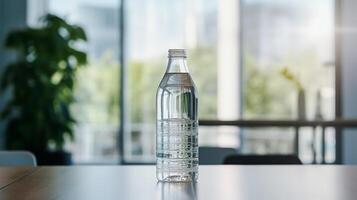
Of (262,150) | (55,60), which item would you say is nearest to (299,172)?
(55,60)

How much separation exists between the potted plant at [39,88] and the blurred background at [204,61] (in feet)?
2.98

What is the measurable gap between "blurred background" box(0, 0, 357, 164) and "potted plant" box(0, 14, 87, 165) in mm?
909

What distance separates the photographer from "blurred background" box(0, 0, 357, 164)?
559 centimetres

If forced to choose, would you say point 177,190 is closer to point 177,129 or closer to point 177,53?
point 177,129

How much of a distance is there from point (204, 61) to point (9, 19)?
7.21ft

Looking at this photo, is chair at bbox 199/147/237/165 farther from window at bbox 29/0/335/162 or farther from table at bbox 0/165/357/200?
window at bbox 29/0/335/162

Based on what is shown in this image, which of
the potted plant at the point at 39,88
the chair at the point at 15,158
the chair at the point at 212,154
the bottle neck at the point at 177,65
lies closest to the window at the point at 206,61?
the potted plant at the point at 39,88

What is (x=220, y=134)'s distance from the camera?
563cm

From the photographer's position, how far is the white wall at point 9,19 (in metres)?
5.41

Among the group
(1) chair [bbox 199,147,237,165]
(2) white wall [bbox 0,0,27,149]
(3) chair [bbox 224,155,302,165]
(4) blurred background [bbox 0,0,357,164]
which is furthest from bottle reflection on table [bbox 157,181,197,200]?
(2) white wall [bbox 0,0,27,149]

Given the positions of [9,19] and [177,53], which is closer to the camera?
[177,53]

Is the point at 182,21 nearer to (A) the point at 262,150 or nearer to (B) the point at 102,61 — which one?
(B) the point at 102,61

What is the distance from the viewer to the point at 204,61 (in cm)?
566

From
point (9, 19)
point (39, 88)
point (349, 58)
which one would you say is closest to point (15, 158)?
point (39, 88)
